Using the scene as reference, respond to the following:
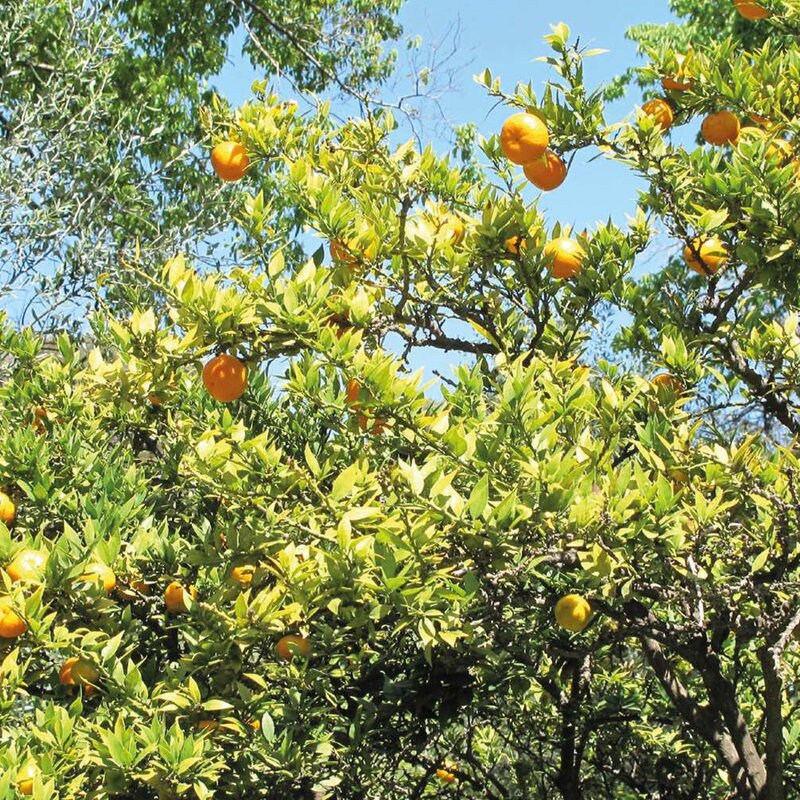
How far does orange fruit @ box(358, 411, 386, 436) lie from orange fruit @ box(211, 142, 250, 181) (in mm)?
948

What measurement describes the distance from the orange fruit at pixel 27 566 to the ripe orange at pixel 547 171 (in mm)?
1551

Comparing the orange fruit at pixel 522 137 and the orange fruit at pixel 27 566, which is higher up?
the orange fruit at pixel 522 137

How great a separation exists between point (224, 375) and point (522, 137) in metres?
0.97

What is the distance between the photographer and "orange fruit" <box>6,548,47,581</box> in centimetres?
207

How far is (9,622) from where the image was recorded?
6.56ft

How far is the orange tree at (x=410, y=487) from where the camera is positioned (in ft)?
6.24

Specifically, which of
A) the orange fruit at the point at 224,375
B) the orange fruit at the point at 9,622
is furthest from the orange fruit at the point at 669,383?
the orange fruit at the point at 9,622

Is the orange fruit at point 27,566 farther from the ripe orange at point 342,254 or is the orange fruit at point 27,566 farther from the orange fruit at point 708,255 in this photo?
the orange fruit at point 708,255

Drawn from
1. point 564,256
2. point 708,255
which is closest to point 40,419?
point 564,256

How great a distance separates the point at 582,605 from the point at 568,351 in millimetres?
860

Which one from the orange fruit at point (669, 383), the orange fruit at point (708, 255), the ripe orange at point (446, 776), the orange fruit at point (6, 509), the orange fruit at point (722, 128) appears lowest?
the ripe orange at point (446, 776)

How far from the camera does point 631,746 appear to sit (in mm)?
3375

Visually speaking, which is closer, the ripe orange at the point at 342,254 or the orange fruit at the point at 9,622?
the orange fruit at the point at 9,622

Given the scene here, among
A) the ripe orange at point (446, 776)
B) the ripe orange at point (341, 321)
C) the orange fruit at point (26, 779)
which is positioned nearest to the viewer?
the orange fruit at point (26, 779)
